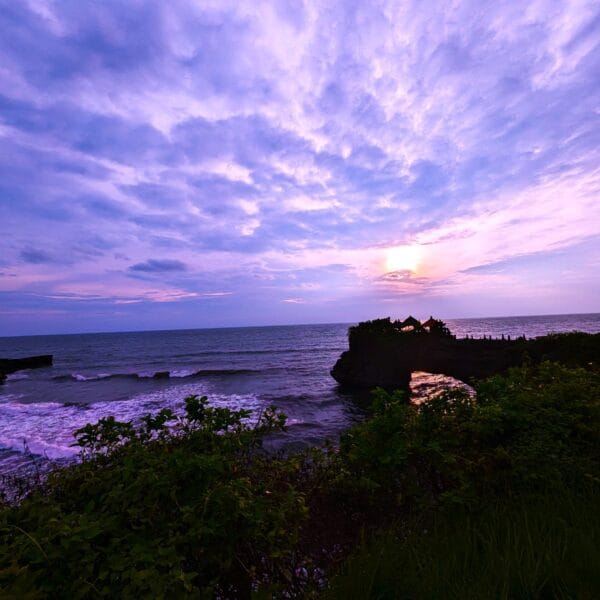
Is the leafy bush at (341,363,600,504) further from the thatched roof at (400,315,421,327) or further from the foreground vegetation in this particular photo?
the thatched roof at (400,315,421,327)

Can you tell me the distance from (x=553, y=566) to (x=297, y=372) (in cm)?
3708

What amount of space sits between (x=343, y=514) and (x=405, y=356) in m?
27.2

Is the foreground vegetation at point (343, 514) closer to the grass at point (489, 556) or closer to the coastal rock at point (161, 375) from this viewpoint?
the grass at point (489, 556)

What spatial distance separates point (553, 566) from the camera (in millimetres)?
2590

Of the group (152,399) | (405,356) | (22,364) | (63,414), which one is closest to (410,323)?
(405,356)

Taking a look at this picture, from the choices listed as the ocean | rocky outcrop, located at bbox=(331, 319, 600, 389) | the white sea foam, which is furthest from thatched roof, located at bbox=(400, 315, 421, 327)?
the white sea foam

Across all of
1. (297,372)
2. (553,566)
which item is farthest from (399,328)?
(553,566)

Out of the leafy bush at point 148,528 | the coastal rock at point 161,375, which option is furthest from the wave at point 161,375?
the leafy bush at point 148,528

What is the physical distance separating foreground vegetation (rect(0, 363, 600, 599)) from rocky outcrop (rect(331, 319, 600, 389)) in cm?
2505

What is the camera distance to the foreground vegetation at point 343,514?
2.16 m

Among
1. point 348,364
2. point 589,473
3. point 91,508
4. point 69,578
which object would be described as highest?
point 91,508

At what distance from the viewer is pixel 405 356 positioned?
1158 inches

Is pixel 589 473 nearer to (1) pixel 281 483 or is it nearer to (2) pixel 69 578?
(1) pixel 281 483

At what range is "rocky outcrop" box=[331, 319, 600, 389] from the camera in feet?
92.9
